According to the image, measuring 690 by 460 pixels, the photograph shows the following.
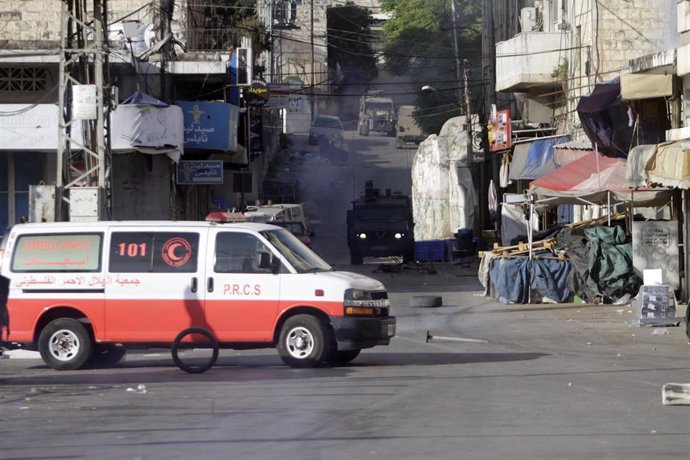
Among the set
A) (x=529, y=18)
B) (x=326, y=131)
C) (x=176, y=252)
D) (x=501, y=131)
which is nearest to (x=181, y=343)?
(x=176, y=252)

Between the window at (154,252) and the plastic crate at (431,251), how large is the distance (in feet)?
108

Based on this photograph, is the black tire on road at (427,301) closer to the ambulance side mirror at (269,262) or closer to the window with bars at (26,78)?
the ambulance side mirror at (269,262)

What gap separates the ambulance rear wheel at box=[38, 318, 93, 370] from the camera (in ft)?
50.5

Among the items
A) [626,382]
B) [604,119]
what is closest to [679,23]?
[604,119]

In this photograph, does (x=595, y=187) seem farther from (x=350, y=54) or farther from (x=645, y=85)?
(x=350, y=54)

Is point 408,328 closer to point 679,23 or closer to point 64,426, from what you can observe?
point 679,23

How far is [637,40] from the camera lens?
36000 mm

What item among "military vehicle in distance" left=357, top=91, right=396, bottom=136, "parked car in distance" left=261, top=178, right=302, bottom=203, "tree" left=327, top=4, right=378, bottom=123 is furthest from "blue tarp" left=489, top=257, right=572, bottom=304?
"tree" left=327, top=4, right=378, bottom=123

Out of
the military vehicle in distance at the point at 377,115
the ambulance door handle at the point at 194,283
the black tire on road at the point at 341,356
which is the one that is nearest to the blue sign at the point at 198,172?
the black tire on road at the point at 341,356

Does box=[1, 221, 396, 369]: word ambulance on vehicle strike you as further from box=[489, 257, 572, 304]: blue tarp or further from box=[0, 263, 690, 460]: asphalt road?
box=[489, 257, 572, 304]: blue tarp

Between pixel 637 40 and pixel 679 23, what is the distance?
10.2 meters

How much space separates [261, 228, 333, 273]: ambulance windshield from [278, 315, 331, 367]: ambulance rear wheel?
715 mm

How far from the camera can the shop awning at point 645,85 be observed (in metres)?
26.5

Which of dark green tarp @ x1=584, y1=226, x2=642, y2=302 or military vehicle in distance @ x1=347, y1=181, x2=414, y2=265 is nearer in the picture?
dark green tarp @ x1=584, y1=226, x2=642, y2=302
